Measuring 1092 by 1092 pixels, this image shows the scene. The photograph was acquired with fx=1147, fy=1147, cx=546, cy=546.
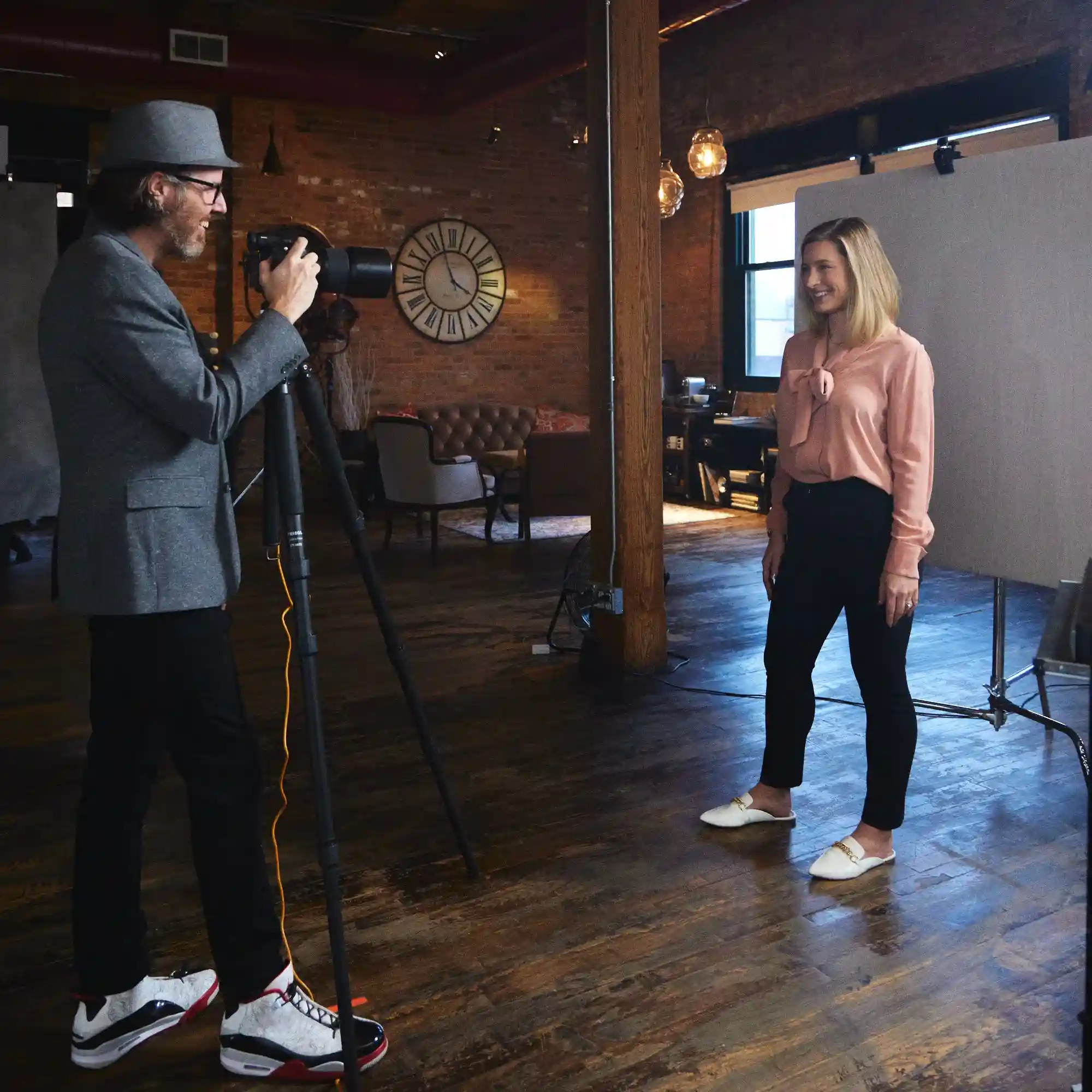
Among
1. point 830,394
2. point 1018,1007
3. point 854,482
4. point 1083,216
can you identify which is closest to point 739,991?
point 1018,1007

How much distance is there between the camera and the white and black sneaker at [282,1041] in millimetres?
1863

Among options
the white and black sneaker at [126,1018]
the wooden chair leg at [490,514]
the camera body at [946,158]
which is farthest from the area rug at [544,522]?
the white and black sneaker at [126,1018]

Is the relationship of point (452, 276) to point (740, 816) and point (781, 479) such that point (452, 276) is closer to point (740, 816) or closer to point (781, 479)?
point (781, 479)

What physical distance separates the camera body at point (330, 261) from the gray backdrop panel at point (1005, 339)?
71.3 inches

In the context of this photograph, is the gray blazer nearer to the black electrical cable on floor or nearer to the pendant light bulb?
the black electrical cable on floor

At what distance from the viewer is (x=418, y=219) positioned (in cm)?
1009

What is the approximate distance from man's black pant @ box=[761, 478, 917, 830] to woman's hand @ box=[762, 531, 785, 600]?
0.06m

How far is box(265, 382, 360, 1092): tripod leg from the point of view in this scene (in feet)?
5.45

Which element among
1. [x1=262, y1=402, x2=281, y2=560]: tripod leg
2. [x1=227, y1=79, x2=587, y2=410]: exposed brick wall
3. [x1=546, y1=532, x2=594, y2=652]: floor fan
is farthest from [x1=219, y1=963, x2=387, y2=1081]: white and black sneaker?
[x1=227, y1=79, x2=587, y2=410]: exposed brick wall

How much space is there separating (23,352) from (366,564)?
5.04 meters

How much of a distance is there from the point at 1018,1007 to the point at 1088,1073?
0.67 m

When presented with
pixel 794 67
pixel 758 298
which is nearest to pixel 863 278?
pixel 794 67

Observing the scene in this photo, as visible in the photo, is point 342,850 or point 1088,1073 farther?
point 342,850

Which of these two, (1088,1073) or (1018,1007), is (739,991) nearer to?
(1018,1007)
